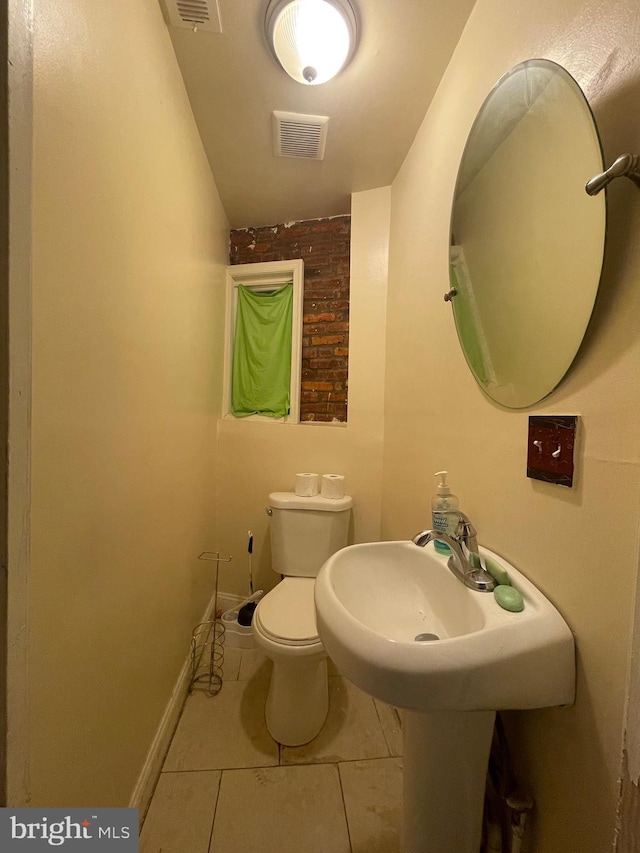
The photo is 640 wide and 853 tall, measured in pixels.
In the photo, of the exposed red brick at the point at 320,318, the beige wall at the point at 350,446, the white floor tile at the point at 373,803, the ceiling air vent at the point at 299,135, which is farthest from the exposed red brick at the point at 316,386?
the white floor tile at the point at 373,803

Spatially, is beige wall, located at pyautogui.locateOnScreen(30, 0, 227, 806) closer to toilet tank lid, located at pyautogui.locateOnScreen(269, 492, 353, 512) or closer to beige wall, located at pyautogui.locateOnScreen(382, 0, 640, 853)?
toilet tank lid, located at pyautogui.locateOnScreen(269, 492, 353, 512)

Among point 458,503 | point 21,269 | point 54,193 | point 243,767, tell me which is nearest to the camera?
point 21,269

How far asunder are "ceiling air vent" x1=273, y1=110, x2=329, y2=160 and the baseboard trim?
2.33m

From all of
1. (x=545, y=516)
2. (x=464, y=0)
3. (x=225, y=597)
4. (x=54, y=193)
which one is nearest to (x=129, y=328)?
(x=54, y=193)

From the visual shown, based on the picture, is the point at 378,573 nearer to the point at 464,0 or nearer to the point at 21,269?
the point at 21,269

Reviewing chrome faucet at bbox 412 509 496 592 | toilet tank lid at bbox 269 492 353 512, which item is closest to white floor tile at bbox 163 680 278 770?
toilet tank lid at bbox 269 492 353 512

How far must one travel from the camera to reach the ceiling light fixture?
1.00m

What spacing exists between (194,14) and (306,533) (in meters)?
1.98

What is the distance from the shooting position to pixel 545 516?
679mm

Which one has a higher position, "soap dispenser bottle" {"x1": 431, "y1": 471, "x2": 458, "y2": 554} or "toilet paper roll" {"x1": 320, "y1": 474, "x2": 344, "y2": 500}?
"soap dispenser bottle" {"x1": 431, "y1": 471, "x2": 458, "y2": 554}

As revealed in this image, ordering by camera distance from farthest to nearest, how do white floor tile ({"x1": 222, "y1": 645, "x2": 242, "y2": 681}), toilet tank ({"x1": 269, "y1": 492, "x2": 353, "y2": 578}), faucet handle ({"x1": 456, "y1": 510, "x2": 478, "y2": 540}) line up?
1. toilet tank ({"x1": 269, "y1": 492, "x2": 353, "y2": 578})
2. white floor tile ({"x1": 222, "y1": 645, "x2": 242, "y2": 681})
3. faucet handle ({"x1": 456, "y1": 510, "x2": 478, "y2": 540})

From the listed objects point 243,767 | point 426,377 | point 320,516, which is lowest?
point 243,767

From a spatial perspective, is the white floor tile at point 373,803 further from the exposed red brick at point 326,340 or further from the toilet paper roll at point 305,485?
the exposed red brick at point 326,340

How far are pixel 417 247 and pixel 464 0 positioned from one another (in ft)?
2.19
